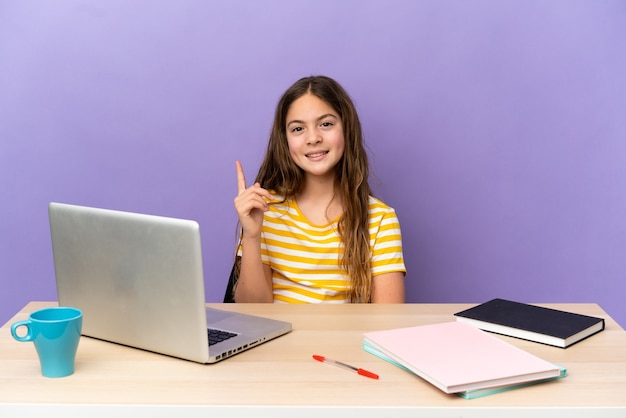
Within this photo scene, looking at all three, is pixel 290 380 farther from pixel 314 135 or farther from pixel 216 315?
pixel 314 135

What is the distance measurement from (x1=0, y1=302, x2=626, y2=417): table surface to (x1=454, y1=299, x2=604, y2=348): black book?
20mm

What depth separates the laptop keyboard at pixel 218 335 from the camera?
1.33 metres

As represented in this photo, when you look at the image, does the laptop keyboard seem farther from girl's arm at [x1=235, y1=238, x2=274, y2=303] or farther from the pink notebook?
girl's arm at [x1=235, y1=238, x2=274, y2=303]

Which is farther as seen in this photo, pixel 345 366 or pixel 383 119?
pixel 383 119

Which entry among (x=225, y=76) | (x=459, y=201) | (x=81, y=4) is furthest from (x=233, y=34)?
(x=459, y=201)

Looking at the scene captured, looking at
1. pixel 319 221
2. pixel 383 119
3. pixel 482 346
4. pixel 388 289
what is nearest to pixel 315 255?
pixel 319 221

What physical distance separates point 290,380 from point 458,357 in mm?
284

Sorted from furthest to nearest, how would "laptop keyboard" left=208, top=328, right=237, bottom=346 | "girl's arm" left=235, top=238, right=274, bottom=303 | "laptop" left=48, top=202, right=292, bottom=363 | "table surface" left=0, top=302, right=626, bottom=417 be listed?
"girl's arm" left=235, top=238, right=274, bottom=303 < "laptop keyboard" left=208, top=328, right=237, bottom=346 < "laptop" left=48, top=202, right=292, bottom=363 < "table surface" left=0, top=302, right=626, bottom=417

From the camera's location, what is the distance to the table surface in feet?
3.55

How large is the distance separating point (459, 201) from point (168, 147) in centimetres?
104

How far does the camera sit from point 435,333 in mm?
1368

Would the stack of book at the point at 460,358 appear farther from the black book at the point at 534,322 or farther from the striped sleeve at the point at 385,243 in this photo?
the striped sleeve at the point at 385,243

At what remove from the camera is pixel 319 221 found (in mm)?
2131

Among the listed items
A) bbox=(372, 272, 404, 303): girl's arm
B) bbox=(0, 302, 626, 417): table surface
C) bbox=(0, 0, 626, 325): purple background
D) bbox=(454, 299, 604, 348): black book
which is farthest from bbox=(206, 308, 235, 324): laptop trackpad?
bbox=(0, 0, 626, 325): purple background
